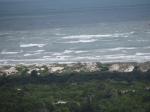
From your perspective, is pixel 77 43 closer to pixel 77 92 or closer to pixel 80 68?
pixel 80 68

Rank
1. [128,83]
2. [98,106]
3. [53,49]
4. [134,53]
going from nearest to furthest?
[98,106], [128,83], [134,53], [53,49]


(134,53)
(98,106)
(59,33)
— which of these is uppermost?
(59,33)

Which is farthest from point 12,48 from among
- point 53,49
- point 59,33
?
point 59,33

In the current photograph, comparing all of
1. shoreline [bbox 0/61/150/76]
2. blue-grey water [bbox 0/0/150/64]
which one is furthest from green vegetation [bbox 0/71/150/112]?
blue-grey water [bbox 0/0/150/64]

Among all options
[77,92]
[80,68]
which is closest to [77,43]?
[80,68]

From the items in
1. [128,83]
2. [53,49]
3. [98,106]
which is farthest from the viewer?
[53,49]

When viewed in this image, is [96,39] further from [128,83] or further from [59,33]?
[128,83]

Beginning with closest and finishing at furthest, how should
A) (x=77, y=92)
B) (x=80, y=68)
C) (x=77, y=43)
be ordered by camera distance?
(x=77, y=92), (x=80, y=68), (x=77, y=43)

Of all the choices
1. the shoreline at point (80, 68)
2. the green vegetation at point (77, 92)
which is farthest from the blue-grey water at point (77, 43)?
the green vegetation at point (77, 92)
